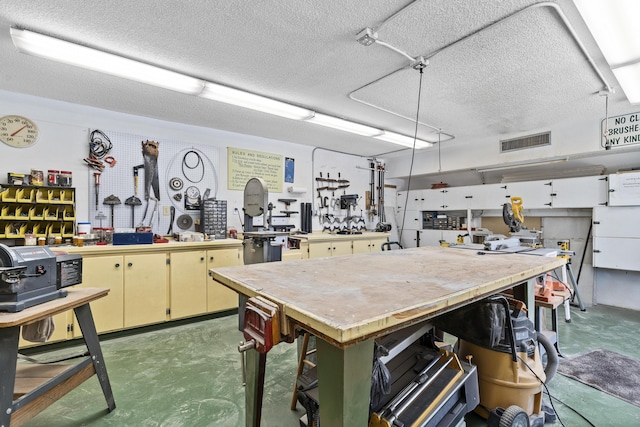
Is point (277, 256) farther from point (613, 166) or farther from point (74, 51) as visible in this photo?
point (613, 166)

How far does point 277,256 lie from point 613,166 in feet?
15.9

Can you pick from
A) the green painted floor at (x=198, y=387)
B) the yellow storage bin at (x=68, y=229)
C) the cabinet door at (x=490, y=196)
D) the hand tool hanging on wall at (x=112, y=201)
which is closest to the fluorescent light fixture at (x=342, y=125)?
the cabinet door at (x=490, y=196)

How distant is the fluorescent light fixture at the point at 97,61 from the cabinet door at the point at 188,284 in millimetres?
1836

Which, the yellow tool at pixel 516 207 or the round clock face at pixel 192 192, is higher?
the round clock face at pixel 192 192

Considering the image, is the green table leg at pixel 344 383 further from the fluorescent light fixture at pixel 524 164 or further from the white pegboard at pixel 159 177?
the fluorescent light fixture at pixel 524 164

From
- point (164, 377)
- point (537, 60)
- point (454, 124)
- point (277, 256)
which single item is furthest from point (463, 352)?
point (454, 124)

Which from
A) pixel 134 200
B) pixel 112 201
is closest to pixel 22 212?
pixel 112 201

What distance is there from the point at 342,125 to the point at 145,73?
7.58 feet

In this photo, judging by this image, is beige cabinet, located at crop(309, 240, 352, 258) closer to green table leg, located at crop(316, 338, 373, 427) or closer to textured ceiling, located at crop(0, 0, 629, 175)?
textured ceiling, located at crop(0, 0, 629, 175)

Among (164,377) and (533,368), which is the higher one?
(533,368)

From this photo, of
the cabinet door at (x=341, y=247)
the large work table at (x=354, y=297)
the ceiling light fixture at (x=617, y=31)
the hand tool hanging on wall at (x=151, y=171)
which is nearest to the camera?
the large work table at (x=354, y=297)

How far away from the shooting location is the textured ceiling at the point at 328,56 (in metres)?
1.90

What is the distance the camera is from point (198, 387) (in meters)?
2.19

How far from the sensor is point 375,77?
2.79m
